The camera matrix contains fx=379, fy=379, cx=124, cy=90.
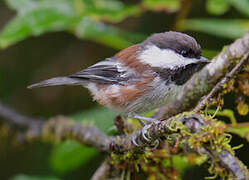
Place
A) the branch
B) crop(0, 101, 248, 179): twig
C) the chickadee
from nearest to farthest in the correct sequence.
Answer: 1. crop(0, 101, 248, 179): twig
2. the branch
3. the chickadee

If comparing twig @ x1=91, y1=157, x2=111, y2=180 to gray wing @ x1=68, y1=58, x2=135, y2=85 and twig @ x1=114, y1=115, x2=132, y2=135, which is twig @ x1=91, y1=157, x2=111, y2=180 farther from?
gray wing @ x1=68, y1=58, x2=135, y2=85

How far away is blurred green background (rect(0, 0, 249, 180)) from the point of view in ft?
8.54

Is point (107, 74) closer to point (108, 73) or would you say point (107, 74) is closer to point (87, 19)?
point (108, 73)

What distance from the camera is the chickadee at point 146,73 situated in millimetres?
2410

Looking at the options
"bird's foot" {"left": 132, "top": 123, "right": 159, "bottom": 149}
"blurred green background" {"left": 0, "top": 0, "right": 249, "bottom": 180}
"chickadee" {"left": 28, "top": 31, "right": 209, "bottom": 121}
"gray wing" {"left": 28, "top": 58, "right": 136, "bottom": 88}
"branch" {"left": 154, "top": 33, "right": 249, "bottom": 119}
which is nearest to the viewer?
"bird's foot" {"left": 132, "top": 123, "right": 159, "bottom": 149}

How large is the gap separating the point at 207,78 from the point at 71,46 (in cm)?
241

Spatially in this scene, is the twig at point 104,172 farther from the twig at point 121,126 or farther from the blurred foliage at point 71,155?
the blurred foliage at point 71,155

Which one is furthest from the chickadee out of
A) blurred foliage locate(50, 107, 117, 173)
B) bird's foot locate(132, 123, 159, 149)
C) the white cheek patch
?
bird's foot locate(132, 123, 159, 149)

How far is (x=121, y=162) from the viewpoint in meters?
2.16

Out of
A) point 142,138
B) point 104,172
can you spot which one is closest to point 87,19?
point 104,172

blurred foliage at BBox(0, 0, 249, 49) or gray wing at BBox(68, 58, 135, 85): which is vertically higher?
blurred foliage at BBox(0, 0, 249, 49)

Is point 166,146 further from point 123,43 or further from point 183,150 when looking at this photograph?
point 123,43

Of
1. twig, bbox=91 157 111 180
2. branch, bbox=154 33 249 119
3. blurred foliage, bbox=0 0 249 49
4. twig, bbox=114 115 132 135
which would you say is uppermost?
blurred foliage, bbox=0 0 249 49

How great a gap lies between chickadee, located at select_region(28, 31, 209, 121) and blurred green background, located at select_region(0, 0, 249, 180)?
190mm
